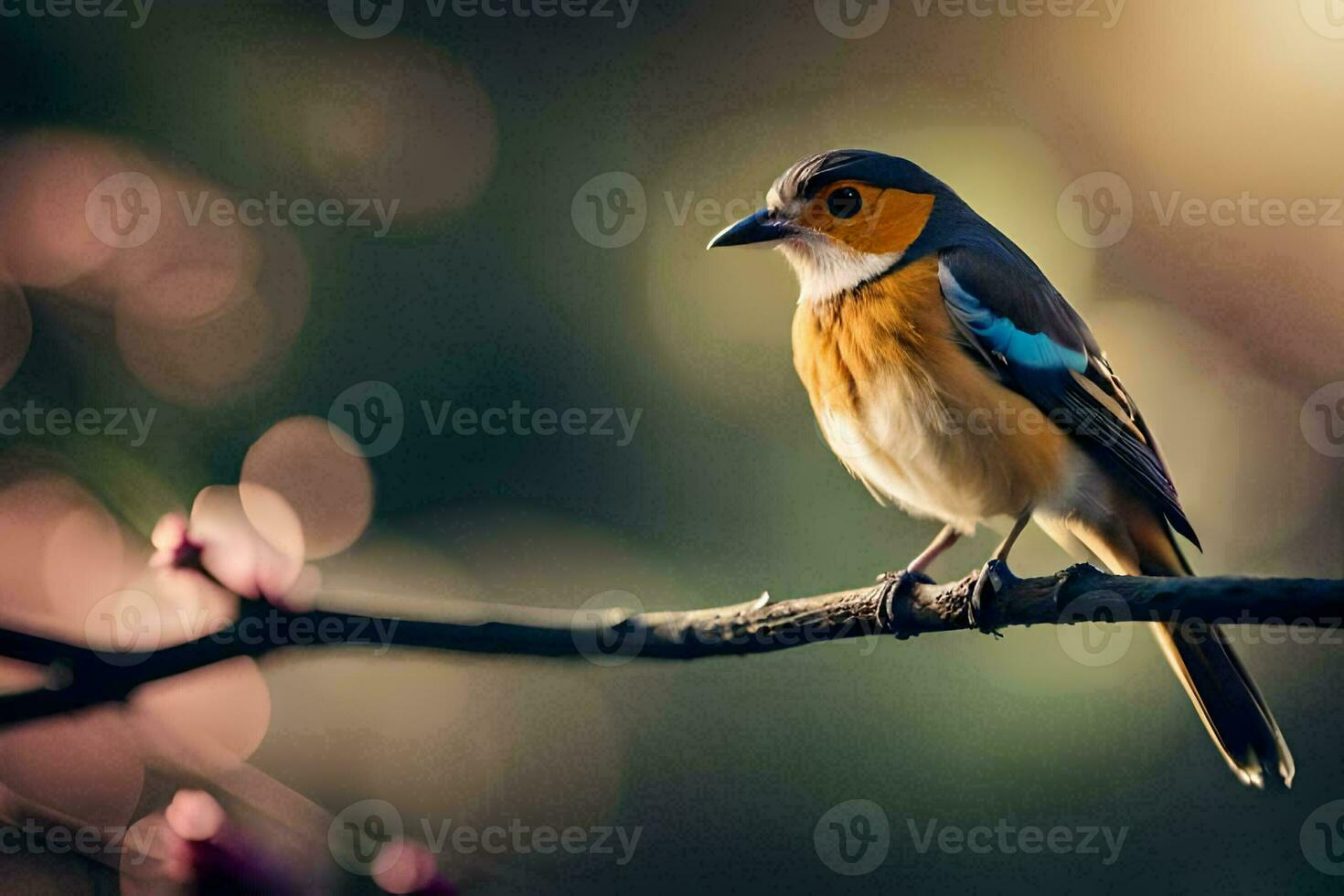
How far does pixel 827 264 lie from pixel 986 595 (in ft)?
3.05

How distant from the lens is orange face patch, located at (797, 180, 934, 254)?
2.34 metres

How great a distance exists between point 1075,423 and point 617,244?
945 millimetres

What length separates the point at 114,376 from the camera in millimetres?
1929

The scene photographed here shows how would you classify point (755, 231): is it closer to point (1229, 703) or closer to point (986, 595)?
point (986, 595)

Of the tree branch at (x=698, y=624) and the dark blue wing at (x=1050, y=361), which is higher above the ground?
the dark blue wing at (x=1050, y=361)

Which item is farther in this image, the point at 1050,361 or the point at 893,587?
the point at 1050,361

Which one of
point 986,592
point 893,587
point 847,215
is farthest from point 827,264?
point 986,592

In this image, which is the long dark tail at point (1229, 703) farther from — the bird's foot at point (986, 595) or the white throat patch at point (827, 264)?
→ the white throat patch at point (827, 264)

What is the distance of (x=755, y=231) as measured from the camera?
2.28 m

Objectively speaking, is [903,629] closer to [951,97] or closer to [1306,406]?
[1306,406]

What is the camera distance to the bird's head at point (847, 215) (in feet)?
7.55

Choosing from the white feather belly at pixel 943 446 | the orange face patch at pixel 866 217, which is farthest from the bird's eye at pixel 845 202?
the white feather belly at pixel 943 446

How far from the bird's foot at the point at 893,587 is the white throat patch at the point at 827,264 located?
1.98 feet

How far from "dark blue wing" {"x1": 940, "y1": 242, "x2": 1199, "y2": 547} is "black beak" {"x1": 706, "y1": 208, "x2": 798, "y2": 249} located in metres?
0.32
